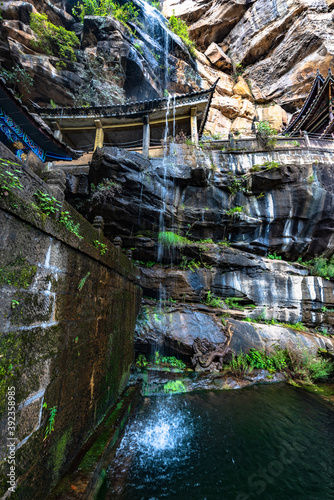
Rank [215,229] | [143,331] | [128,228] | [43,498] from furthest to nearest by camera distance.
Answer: [215,229]
[128,228]
[143,331]
[43,498]

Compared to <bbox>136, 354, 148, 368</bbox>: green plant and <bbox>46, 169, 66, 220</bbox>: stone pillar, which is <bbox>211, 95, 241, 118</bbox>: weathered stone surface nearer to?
<bbox>136, 354, 148, 368</bbox>: green plant

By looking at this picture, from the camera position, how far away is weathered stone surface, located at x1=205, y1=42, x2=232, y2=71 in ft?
90.7

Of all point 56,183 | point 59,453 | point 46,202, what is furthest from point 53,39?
point 59,453

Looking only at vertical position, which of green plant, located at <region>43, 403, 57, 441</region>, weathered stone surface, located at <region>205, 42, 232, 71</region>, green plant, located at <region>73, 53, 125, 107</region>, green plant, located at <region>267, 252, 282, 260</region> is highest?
weathered stone surface, located at <region>205, 42, 232, 71</region>

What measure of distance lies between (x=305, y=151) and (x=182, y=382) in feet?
44.1

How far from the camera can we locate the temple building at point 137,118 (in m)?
13.1

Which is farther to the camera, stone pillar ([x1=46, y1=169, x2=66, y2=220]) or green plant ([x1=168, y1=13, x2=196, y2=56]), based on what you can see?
green plant ([x1=168, y1=13, x2=196, y2=56])

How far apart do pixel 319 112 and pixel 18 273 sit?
79.0 feet

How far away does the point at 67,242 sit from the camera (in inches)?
107

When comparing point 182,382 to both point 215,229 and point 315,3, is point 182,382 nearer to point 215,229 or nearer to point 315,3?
point 215,229

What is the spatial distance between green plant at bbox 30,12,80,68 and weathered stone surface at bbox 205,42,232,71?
66.2 feet

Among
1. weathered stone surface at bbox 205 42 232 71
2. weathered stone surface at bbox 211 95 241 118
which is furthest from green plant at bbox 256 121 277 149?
weathered stone surface at bbox 205 42 232 71

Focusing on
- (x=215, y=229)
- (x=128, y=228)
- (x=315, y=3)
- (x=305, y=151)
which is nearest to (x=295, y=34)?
(x=315, y=3)

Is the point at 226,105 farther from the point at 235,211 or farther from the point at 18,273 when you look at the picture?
the point at 18,273
